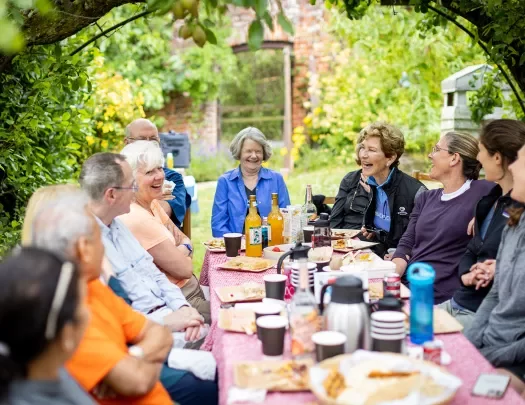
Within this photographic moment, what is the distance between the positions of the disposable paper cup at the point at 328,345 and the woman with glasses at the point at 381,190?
226 cm

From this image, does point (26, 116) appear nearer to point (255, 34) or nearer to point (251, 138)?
point (251, 138)

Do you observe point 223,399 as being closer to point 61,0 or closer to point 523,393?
point 523,393

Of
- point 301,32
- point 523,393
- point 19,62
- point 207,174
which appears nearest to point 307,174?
point 207,174

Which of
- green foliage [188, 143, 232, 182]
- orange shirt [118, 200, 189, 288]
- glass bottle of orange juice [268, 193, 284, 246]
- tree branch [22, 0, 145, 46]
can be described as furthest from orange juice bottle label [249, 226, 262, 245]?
green foliage [188, 143, 232, 182]

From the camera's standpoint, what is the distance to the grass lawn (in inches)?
321

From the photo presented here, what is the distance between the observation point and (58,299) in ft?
5.11

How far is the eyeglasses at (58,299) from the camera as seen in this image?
5.03ft

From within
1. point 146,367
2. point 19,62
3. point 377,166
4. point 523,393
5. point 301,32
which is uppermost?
point 301,32

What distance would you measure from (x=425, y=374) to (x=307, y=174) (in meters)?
9.41

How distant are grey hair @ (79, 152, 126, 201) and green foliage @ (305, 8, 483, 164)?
663 centimetres

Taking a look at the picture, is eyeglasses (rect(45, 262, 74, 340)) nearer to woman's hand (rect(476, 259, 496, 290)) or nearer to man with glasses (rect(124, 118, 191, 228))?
woman's hand (rect(476, 259, 496, 290))

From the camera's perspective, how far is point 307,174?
37.1 feet

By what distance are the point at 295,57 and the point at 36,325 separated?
35.5 feet

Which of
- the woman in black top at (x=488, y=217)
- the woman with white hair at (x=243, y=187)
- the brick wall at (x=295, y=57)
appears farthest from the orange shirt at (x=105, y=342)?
the brick wall at (x=295, y=57)
